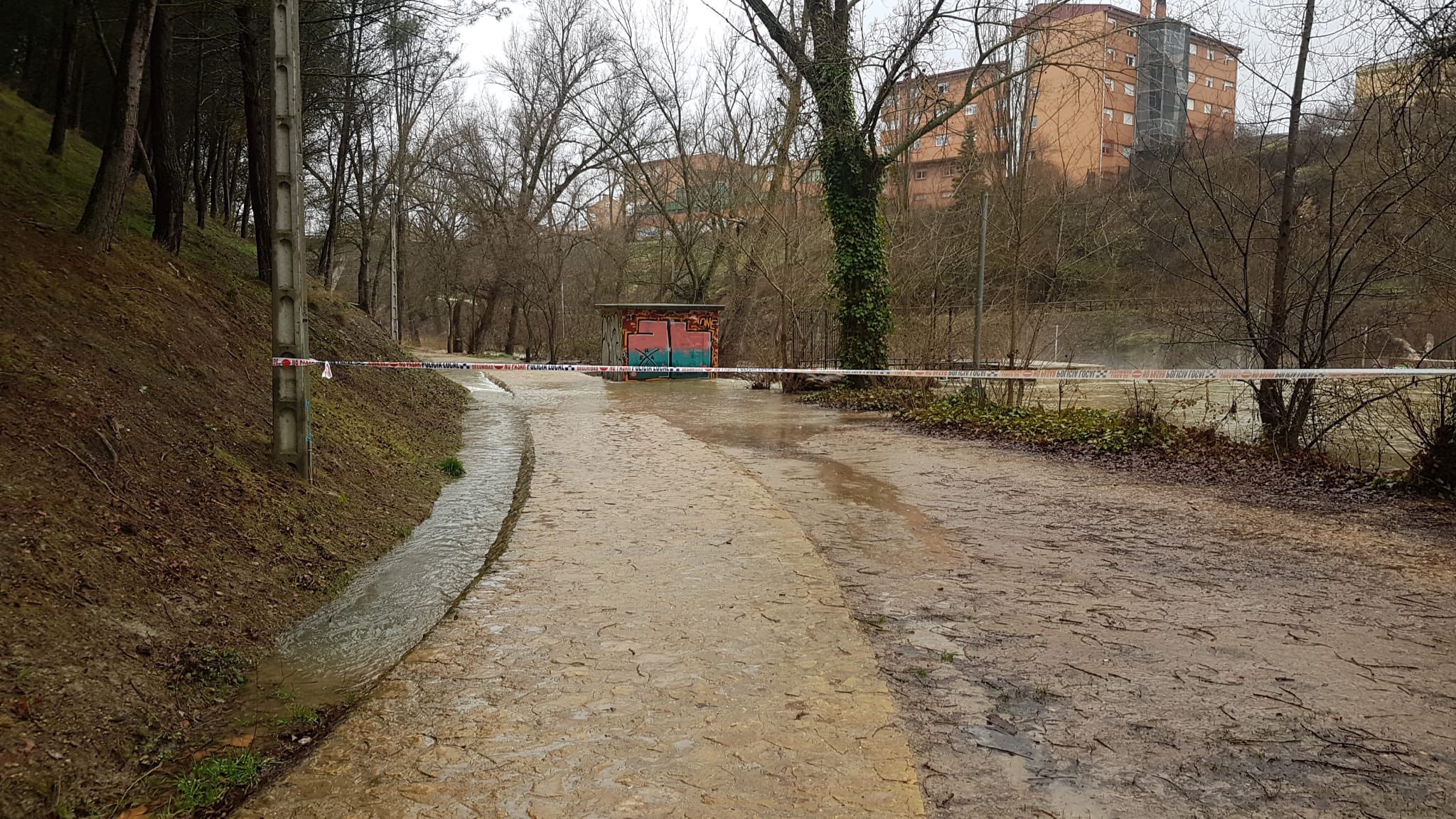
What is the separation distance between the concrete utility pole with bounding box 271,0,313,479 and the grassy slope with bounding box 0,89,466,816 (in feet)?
1.03

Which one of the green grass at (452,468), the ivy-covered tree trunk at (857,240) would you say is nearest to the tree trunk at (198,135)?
the green grass at (452,468)

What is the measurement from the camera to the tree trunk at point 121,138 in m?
8.26

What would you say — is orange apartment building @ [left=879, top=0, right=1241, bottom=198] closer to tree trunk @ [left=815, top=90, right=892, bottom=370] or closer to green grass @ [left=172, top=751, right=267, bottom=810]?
tree trunk @ [left=815, top=90, right=892, bottom=370]

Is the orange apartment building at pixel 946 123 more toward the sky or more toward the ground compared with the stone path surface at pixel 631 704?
more toward the sky

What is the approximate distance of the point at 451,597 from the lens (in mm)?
6074

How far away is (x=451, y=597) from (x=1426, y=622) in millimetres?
5905

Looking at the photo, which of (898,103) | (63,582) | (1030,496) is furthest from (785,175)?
(63,582)

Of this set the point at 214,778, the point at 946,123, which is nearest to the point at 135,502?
the point at 214,778

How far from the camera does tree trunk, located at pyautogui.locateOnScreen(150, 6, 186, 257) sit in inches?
414

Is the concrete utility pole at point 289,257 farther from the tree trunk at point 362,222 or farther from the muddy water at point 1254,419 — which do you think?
the tree trunk at point 362,222

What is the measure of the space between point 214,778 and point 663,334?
915 inches

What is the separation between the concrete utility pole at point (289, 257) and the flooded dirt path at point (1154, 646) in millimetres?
4258

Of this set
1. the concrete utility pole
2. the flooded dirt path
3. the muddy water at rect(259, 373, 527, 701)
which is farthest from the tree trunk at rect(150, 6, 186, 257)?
the flooded dirt path

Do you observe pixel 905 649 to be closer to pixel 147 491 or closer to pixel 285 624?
pixel 285 624
